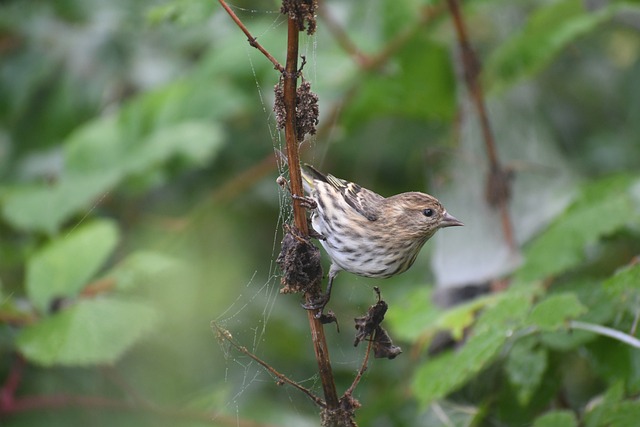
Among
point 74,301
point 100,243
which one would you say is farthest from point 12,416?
point 100,243

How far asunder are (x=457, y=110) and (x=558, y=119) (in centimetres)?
113

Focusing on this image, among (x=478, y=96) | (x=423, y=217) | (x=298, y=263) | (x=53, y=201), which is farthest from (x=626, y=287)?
(x=53, y=201)

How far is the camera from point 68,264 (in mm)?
3205

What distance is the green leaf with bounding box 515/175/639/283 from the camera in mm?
2869

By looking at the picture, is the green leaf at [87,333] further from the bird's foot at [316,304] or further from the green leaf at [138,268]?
the bird's foot at [316,304]

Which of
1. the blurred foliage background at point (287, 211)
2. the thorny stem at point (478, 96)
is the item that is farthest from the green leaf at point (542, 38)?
the thorny stem at point (478, 96)

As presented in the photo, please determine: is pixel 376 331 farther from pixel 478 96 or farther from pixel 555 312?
pixel 478 96

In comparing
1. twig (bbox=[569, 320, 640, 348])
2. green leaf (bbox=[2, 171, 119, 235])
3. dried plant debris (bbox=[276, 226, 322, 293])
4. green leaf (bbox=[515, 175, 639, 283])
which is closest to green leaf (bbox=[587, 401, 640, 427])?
twig (bbox=[569, 320, 640, 348])

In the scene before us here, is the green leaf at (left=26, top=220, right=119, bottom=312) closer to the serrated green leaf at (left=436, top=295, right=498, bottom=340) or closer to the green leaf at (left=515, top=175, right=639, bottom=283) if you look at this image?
the serrated green leaf at (left=436, top=295, right=498, bottom=340)

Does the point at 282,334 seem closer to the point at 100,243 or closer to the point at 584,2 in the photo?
the point at 100,243

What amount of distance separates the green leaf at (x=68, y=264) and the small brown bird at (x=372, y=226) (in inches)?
38.6

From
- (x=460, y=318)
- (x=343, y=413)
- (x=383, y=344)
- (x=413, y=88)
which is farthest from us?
(x=413, y=88)

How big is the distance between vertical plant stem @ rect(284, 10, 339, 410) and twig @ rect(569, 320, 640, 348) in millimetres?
850

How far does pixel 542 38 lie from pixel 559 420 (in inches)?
77.1
